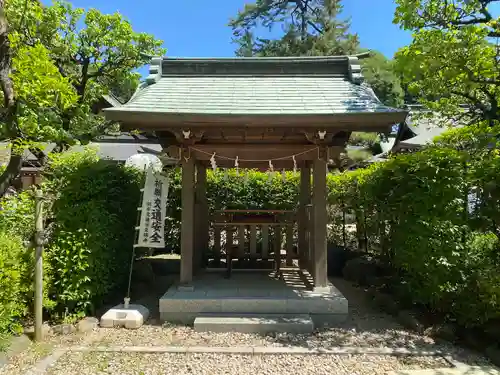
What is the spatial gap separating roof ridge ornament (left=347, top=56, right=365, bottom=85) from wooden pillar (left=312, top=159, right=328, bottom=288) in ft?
5.43

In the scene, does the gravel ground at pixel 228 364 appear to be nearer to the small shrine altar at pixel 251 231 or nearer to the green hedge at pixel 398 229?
the green hedge at pixel 398 229

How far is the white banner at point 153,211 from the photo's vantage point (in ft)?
17.4

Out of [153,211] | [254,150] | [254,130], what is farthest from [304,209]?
[153,211]

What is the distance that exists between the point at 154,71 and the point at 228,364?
4857 mm

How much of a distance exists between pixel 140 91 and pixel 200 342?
3929mm

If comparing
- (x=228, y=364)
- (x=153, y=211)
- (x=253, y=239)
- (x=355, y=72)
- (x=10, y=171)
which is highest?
(x=355, y=72)

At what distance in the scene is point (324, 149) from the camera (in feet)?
17.2

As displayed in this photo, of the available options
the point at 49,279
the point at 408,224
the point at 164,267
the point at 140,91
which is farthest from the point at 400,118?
the point at 164,267

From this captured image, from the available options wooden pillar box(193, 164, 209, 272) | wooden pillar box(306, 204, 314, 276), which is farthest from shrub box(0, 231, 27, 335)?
wooden pillar box(306, 204, 314, 276)

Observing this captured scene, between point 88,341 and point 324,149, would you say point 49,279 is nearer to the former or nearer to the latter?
point 88,341

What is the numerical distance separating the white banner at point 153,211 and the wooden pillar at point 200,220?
1190 mm

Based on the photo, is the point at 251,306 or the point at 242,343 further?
the point at 251,306

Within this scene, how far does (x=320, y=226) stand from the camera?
5.30 meters

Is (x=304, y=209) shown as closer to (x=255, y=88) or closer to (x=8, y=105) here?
(x=255, y=88)
